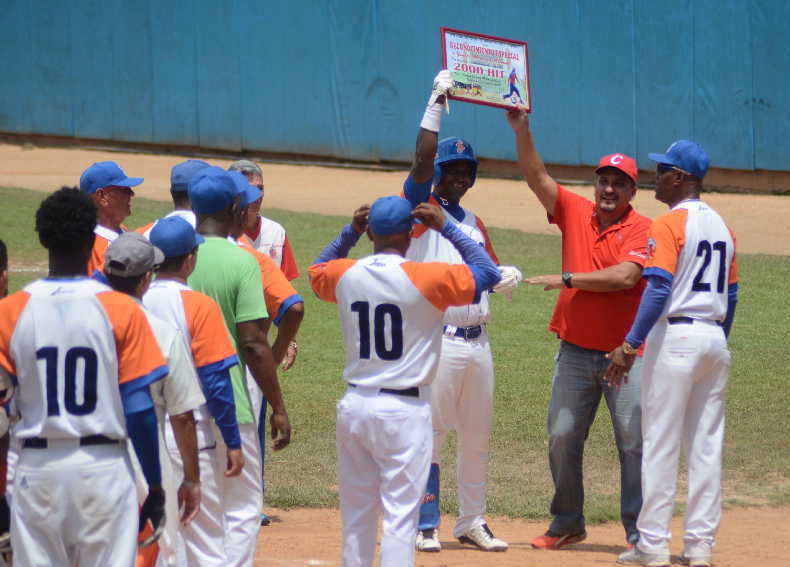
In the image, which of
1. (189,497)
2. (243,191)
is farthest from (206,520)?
(243,191)

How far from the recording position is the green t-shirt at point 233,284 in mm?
4984

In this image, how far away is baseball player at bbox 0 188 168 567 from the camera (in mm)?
3744

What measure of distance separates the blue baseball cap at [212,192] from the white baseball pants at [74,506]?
151 centimetres

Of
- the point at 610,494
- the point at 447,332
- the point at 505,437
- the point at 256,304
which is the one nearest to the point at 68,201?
the point at 256,304

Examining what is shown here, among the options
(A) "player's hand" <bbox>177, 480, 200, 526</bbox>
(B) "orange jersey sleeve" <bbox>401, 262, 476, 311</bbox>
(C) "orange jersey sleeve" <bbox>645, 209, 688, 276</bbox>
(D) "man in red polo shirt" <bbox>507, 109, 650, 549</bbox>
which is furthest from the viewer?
(D) "man in red polo shirt" <bbox>507, 109, 650, 549</bbox>

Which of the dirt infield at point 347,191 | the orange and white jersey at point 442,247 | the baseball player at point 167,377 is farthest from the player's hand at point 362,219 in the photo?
the dirt infield at point 347,191

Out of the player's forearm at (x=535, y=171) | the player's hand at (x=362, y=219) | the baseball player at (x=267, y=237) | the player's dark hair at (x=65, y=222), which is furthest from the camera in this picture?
the baseball player at (x=267, y=237)

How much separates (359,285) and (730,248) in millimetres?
2234

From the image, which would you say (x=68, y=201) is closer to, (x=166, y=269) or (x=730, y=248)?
(x=166, y=269)

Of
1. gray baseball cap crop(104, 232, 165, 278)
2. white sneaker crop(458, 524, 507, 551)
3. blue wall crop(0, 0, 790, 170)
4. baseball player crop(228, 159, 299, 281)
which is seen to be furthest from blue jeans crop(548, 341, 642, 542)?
blue wall crop(0, 0, 790, 170)

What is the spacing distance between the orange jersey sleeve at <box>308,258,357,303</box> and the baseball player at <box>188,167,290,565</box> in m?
0.34

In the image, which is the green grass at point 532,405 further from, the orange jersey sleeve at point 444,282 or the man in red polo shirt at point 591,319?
the orange jersey sleeve at point 444,282

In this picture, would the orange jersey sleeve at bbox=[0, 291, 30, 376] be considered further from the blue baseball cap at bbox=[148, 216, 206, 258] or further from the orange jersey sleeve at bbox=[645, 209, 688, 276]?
the orange jersey sleeve at bbox=[645, 209, 688, 276]

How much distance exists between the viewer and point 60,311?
3.76 m
